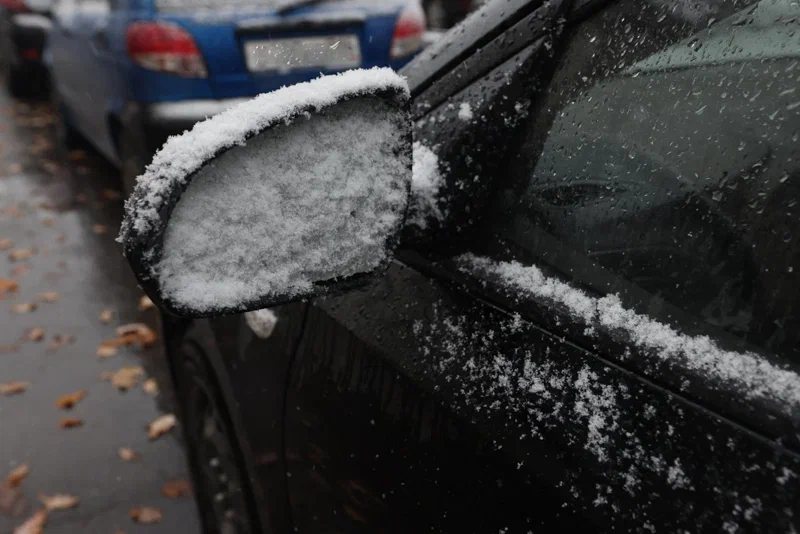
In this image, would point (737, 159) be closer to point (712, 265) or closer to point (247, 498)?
point (712, 265)

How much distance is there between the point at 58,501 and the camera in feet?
8.91

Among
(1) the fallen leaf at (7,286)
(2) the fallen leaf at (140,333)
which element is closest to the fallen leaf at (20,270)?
(1) the fallen leaf at (7,286)

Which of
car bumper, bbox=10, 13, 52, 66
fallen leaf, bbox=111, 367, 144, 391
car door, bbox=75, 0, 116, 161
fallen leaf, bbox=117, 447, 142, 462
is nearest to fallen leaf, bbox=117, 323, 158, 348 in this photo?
fallen leaf, bbox=111, 367, 144, 391

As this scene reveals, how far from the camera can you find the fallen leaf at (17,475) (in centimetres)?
282

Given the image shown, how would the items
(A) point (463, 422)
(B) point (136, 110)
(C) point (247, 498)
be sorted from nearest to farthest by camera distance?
(A) point (463, 422)
(C) point (247, 498)
(B) point (136, 110)

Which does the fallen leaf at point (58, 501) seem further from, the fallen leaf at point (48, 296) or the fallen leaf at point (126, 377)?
the fallen leaf at point (48, 296)

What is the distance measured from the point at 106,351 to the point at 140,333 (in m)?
0.23

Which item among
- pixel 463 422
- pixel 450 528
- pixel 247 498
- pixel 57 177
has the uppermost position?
pixel 463 422

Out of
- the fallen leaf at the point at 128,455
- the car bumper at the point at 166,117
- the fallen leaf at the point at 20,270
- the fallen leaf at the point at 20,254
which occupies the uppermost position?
the car bumper at the point at 166,117

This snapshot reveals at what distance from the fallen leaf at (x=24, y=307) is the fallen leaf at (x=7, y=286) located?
24cm

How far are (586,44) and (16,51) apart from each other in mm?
10009

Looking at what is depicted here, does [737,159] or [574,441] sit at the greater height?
[737,159]

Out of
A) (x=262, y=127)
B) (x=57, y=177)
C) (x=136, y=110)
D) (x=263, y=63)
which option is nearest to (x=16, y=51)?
(x=57, y=177)

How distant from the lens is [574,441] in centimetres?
87
